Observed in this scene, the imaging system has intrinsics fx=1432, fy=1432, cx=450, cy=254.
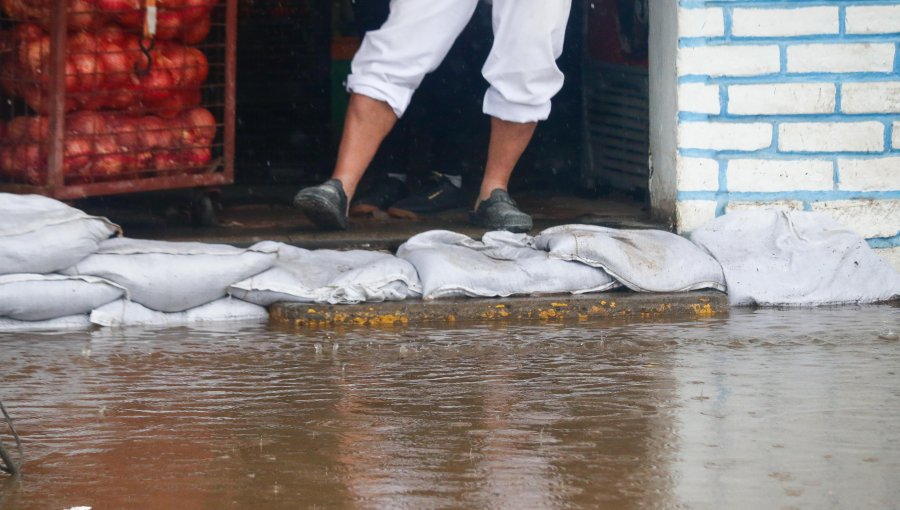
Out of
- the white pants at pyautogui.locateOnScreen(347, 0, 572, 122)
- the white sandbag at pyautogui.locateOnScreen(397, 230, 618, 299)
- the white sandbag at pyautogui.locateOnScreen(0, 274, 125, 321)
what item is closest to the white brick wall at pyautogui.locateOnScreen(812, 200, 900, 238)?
the white sandbag at pyautogui.locateOnScreen(397, 230, 618, 299)

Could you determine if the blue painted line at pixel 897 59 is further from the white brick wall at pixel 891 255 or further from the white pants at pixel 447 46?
the white pants at pixel 447 46

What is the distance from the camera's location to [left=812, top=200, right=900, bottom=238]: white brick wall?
516cm

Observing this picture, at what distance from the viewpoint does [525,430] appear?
123 inches

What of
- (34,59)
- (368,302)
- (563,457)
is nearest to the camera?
(563,457)

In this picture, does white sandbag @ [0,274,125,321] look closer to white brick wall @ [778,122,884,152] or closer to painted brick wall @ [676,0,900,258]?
painted brick wall @ [676,0,900,258]

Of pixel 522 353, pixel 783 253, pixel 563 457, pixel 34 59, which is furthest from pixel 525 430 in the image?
pixel 34 59

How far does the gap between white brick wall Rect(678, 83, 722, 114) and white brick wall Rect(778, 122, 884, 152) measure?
0.26 meters

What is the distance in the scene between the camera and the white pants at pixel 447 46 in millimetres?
5074

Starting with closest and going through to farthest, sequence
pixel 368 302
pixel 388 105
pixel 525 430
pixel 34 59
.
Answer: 1. pixel 525 430
2. pixel 368 302
3. pixel 34 59
4. pixel 388 105

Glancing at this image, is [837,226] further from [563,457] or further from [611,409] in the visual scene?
[563,457]

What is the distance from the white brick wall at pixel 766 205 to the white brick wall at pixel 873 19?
0.64 m

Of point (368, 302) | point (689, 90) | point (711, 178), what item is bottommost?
point (368, 302)

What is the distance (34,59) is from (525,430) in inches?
99.6

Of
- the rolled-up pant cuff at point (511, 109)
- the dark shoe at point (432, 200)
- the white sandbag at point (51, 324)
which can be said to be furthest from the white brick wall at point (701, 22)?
the white sandbag at point (51, 324)
